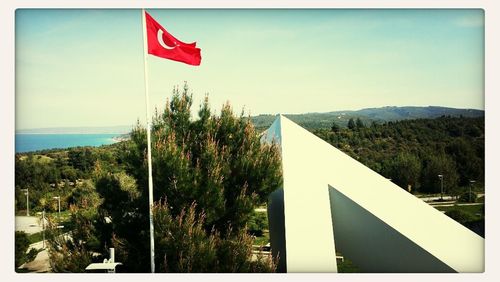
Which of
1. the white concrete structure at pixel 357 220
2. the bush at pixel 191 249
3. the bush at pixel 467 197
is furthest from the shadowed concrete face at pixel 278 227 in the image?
the bush at pixel 467 197

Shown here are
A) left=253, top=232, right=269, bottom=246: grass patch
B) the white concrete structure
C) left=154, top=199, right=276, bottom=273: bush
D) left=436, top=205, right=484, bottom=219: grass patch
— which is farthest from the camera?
left=253, top=232, right=269, bottom=246: grass patch

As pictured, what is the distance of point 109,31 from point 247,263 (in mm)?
5252

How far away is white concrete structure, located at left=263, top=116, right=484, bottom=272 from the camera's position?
28.3 feet

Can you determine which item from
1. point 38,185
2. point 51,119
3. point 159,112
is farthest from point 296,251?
point 51,119

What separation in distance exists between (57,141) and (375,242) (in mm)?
7774

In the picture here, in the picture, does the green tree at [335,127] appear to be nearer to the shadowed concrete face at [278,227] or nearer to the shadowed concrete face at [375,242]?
the shadowed concrete face at [278,227]

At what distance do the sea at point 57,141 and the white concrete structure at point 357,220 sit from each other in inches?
166

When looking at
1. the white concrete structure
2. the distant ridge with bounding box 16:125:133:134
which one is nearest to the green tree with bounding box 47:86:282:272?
the white concrete structure

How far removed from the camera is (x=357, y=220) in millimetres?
8883

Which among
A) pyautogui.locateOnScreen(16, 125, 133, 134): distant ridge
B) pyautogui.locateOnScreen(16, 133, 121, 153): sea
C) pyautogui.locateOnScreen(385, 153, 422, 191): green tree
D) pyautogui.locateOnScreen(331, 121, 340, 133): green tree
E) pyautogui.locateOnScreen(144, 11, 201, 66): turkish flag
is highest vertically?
pyautogui.locateOnScreen(144, 11, 201, 66): turkish flag

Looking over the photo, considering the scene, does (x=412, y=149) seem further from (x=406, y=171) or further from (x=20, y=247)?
(x=20, y=247)

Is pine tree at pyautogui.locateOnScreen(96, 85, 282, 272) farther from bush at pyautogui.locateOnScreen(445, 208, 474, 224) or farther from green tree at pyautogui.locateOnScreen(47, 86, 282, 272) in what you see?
bush at pyautogui.locateOnScreen(445, 208, 474, 224)

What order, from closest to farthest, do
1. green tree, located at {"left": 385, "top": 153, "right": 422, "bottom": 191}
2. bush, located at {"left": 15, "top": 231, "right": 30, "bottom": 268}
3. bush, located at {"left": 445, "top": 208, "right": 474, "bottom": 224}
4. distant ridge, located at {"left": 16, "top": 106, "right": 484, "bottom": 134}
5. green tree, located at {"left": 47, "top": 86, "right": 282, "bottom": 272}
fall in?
green tree, located at {"left": 47, "top": 86, "right": 282, "bottom": 272}
bush, located at {"left": 15, "top": 231, "right": 30, "bottom": 268}
distant ridge, located at {"left": 16, "top": 106, "right": 484, "bottom": 134}
bush, located at {"left": 445, "top": 208, "right": 474, "bottom": 224}
green tree, located at {"left": 385, "top": 153, "right": 422, "bottom": 191}

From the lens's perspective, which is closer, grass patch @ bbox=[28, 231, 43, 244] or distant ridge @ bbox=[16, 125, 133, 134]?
grass patch @ bbox=[28, 231, 43, 244]
